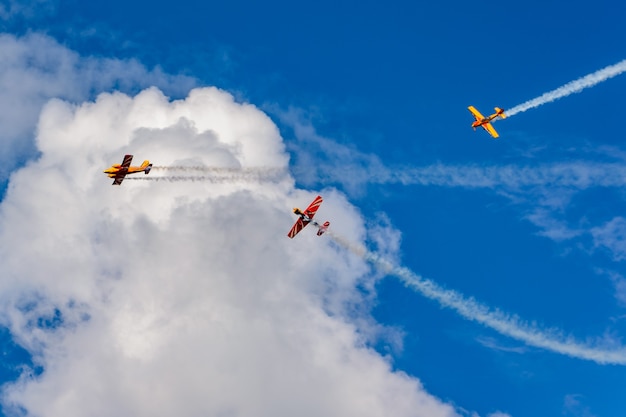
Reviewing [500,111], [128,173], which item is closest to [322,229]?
[128,173]

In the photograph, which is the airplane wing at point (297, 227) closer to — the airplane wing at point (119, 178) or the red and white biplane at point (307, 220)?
the red and white biplane at point (307, 220)

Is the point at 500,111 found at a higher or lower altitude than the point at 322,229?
higher

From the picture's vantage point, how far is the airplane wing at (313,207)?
6299 inches

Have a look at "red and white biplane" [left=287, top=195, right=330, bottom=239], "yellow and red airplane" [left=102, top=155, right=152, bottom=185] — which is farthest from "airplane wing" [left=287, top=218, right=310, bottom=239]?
"yellow and red airplane" [left=102, top=155, right=152, bottom=185]

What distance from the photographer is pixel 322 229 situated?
159m

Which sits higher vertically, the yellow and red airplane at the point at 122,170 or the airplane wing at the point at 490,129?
the airplane wing at the point at 490,129

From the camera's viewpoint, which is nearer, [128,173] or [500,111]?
[128,173]

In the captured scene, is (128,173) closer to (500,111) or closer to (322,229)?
(322,229)

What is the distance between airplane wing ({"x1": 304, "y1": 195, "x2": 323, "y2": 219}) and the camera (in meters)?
160

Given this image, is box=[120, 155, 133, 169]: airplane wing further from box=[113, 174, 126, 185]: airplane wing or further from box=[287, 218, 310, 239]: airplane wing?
box=[287, 218, 310, 239]: airplane wing

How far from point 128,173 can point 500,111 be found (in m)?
85.3

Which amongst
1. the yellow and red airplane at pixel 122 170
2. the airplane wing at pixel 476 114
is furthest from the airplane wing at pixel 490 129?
the yellow and red airplane at pixel 122 170

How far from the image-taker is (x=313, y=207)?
160625mm

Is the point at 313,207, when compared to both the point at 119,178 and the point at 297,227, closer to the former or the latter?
the point at 297,227
